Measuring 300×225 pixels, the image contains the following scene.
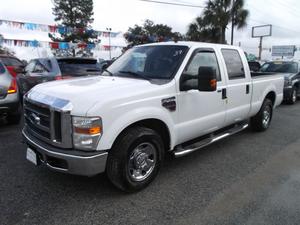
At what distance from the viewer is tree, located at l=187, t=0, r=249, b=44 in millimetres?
25500

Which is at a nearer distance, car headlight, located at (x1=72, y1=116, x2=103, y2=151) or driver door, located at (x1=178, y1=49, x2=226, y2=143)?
car headlight, located at (x1=72, y1=116, x2=103, y2=151)

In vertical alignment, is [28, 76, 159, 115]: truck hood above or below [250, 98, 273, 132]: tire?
above

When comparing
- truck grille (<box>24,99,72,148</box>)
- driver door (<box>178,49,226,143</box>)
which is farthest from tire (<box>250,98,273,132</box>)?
truck grille (<box>24,99,72,148</box>)

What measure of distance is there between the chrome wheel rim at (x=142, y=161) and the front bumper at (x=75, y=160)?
451mm

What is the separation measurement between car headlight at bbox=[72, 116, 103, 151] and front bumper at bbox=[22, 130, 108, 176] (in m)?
0.08

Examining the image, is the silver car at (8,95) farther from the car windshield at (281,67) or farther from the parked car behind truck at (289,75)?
the car windshield at (281,67)

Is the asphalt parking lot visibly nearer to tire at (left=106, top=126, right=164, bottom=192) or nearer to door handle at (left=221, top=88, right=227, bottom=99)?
tire at (left=106, top=126, right=164, bottom=192)

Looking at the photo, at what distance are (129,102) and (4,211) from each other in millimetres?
1763

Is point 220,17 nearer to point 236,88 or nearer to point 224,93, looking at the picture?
point 236,88

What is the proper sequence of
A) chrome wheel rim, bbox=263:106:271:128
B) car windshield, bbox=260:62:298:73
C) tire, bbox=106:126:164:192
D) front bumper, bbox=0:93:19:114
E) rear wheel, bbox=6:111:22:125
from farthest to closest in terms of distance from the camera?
car windshield, bbox=260:62:298:73, rear wheel, bbox=6:111:22:125, chrome wheel rim, bbox=263:106:271:128, front bumper, bbox=0:93:19:114, tire, bbox=106:126:164:192

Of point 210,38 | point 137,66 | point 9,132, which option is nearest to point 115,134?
point 137,66

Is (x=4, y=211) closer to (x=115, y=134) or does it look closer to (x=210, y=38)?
(x=115, y=134)

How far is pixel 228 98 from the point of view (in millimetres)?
4535

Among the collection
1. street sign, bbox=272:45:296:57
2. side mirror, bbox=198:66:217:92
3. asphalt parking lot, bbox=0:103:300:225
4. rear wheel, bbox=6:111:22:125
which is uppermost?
street sign, bbox=272:45:296:57
